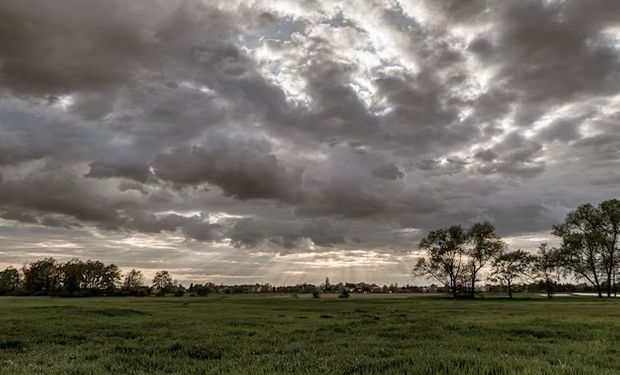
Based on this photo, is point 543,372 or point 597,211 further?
point 597,211

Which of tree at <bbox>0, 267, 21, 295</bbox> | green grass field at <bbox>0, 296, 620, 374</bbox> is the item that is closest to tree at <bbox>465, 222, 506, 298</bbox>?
green grass field at <bbox>0, 296, 620, 374</bbox>

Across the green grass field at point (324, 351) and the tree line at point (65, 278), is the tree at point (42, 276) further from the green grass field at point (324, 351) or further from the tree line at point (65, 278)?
the green grass field at point (324, 351)

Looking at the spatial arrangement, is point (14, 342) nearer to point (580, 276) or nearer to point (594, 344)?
point (594, 344)

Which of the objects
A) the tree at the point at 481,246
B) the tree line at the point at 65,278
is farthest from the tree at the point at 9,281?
the tree at the point at 481,246

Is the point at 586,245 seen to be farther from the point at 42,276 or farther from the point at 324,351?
the point at 42,276

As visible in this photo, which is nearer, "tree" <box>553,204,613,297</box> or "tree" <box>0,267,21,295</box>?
"tree" <box>553,204,613,297</box>

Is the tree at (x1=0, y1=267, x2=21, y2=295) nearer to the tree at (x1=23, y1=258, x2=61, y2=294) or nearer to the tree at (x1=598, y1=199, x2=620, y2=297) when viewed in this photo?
the tree at (x1=23, y1=258, x2=61, y2=294)

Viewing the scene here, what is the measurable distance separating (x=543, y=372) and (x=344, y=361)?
221 inches

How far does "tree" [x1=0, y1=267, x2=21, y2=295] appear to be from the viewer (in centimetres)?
17074

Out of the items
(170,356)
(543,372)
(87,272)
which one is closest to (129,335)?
(170,356)

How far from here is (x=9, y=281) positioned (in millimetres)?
187250

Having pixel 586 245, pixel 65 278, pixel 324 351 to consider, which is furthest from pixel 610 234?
pixel 65 278

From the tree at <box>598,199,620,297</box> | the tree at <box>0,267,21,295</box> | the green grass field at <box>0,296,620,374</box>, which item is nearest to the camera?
the green grass field at <box>0,296,620,374</box>

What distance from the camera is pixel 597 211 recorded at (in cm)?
10338
